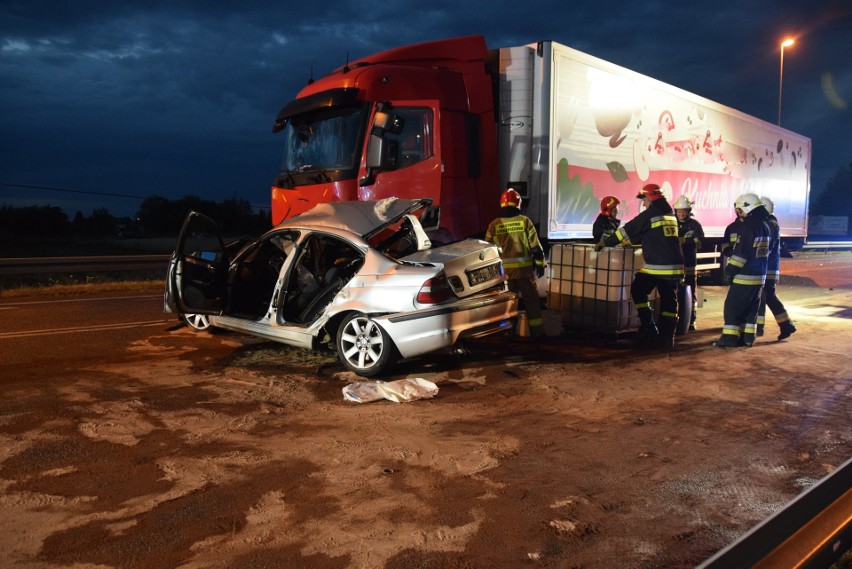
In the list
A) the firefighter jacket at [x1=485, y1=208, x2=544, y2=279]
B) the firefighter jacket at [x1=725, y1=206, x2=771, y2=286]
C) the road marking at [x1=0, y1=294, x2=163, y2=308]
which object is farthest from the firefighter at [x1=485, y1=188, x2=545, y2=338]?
the road marking at [x1=0, y1=294, x2=163, y2=308]

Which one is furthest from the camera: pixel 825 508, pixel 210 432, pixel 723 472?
pixel 210 432

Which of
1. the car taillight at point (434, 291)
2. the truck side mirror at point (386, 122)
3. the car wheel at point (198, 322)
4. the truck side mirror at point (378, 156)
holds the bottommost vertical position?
the car wheel at point (198, 322)

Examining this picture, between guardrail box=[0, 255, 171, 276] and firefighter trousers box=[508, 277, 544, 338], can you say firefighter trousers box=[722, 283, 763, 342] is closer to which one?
firefighter trousers box=[508, 277, 544, 338]

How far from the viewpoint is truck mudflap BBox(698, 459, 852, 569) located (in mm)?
1881

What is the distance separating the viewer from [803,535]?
207 centimetres

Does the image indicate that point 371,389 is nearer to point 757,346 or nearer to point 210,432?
point 210,432

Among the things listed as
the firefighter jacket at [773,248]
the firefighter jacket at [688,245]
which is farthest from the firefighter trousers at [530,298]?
the firefighter jacket at [773,248]

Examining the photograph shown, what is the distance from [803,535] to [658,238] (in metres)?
5.32

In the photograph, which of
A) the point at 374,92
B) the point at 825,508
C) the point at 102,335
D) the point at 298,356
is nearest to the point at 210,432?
the point at 298,356

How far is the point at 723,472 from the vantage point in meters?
3.65

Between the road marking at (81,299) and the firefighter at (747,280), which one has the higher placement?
the firefighter at (747,280)

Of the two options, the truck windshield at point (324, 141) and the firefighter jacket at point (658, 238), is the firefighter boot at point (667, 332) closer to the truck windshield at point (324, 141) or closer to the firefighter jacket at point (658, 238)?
the firefighter jacket at point (658, 238)

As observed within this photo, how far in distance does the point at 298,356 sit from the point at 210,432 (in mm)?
2341

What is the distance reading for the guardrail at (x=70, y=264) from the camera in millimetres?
11414
